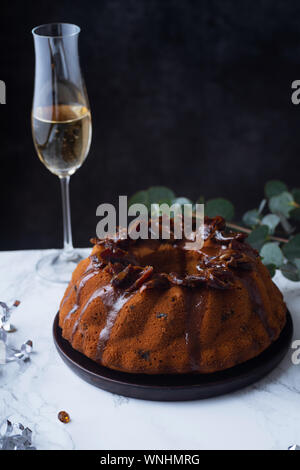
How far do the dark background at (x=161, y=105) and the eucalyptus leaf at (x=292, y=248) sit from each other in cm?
131

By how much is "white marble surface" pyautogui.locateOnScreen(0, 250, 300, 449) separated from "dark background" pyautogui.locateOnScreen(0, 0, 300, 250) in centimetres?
155

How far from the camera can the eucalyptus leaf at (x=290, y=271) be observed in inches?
58.7

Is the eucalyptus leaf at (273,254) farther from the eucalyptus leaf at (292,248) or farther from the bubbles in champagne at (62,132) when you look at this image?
the bubbles in champagne at (62,132)

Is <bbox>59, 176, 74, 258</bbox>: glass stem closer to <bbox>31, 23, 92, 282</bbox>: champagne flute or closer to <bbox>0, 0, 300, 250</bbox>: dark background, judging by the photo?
<bbox>31, 23, 92, 282</bbox>: champagne flute

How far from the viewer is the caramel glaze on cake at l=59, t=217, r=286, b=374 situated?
116 centimetres

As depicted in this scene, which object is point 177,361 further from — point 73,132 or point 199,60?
point 199,60

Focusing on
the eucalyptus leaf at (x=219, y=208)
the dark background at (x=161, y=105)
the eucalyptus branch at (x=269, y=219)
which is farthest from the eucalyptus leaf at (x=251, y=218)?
the dark background at (x=161, y=105)

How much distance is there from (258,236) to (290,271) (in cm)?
14

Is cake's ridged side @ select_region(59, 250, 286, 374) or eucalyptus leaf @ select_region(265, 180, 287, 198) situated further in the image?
eucalyptus leaf @ select_region(265, 180, 287, 198)

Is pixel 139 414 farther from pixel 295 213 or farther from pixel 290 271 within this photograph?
pixel 295 213

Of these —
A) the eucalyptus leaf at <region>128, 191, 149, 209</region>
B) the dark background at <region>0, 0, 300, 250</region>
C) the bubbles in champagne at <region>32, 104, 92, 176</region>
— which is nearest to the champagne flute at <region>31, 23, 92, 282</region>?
the bubbles in champagne at <region>32, 104, 92, 176</region>

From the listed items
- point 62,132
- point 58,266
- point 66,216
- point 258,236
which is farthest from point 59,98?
point 258,236
